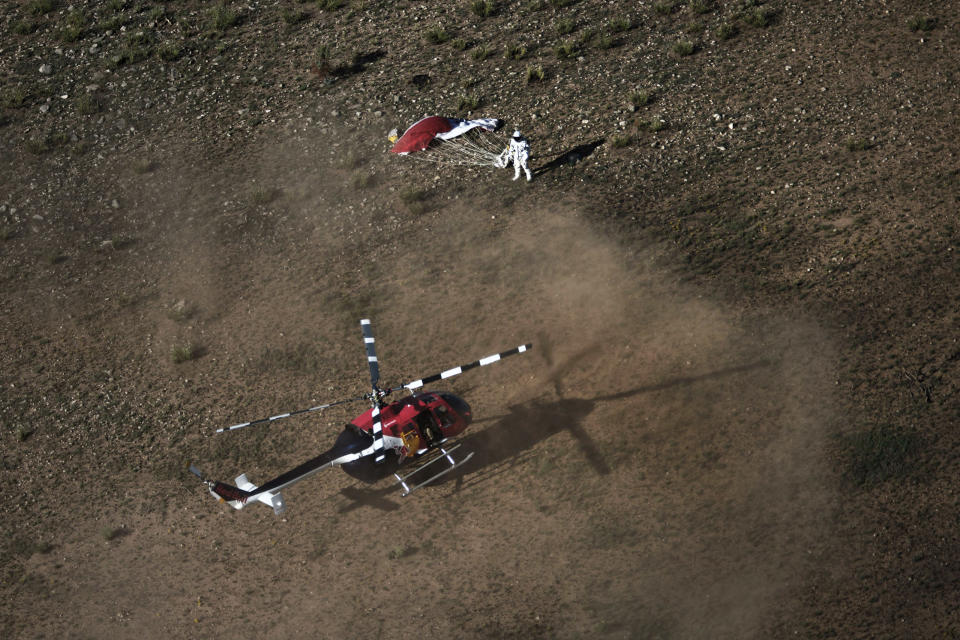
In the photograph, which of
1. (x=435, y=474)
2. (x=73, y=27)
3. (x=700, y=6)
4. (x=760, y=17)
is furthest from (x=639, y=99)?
(x=73, y=27)

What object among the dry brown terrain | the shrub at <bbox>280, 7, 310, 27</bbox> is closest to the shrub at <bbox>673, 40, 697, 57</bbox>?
the dry brown terrain

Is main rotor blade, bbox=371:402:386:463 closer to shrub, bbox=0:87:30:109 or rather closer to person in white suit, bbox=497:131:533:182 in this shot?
person in white suit, bbox=497:131:533:182

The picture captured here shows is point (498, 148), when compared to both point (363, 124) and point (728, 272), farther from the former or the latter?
point (728, 272)

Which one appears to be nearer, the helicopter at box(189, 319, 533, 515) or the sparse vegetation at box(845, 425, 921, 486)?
the helicopter at box(189, 319, 533, 515)

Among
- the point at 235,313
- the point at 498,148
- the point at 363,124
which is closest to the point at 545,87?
the point at 498,148

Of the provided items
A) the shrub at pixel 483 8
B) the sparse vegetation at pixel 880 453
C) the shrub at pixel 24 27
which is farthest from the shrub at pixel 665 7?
the shrub at pixel 24 27

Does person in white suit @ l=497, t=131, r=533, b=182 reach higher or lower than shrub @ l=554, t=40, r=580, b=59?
lower
